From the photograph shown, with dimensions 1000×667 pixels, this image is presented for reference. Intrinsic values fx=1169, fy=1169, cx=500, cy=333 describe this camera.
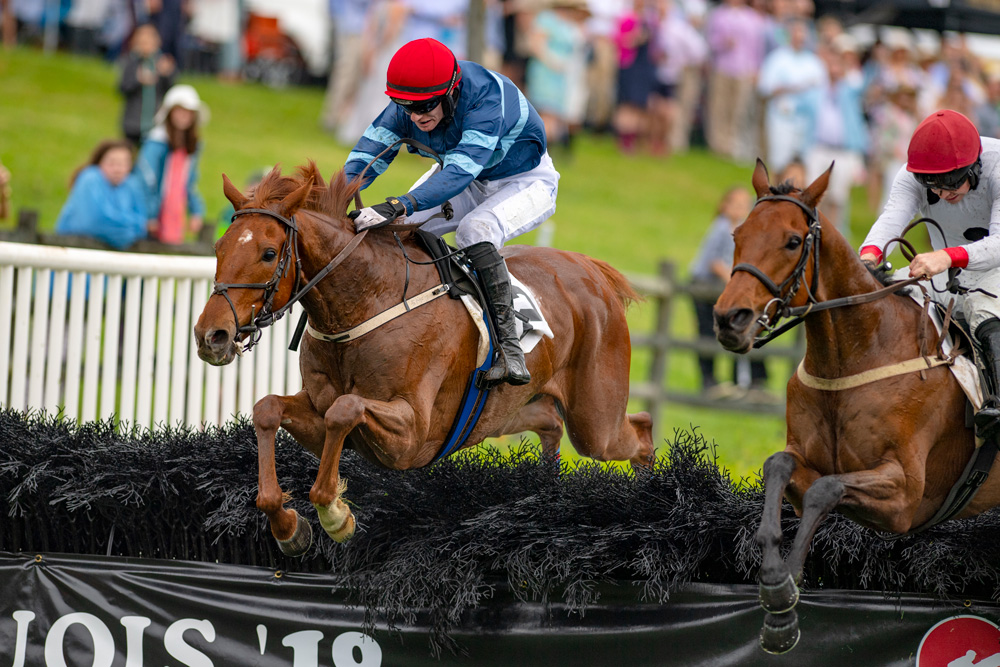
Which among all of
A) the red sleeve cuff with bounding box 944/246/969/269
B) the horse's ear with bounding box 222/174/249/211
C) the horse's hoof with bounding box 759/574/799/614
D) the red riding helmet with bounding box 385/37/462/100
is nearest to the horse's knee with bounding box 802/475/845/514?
the horse's hoof with bounding box 759/574/799/614

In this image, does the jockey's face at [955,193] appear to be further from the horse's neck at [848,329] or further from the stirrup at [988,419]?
the stirrup at [988,419]

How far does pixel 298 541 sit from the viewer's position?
475 centimetres

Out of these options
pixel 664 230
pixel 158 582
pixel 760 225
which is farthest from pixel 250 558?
pixel 664 230

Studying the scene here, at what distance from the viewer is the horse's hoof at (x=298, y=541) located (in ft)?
15.5

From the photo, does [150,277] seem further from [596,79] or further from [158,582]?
[596,79]

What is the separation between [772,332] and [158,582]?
2.82 m

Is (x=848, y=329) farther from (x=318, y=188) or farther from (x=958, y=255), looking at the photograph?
(x=318, y=188)

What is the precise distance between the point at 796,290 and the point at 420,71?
70.4 inches

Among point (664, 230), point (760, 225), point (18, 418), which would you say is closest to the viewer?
point (760, 225)

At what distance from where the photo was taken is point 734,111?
2036cm

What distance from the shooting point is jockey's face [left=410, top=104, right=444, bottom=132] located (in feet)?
16.7

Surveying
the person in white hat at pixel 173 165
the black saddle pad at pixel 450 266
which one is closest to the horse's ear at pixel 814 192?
the black saddle pad at pixel 450 266

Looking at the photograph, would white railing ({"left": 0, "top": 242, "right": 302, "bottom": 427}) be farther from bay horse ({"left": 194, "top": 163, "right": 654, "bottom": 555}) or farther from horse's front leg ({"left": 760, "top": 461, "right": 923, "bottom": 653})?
horse's front leg ({"left": 760, "top": 461, "right": 923, "bottom": 653})

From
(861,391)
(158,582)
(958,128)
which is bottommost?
(158,582)
